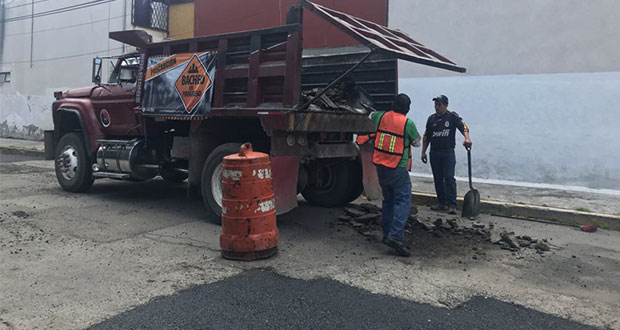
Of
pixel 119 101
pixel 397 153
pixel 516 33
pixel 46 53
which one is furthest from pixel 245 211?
pixel 46 53

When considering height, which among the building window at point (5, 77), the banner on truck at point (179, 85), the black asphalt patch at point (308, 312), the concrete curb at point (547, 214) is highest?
Result: the building window at point (5, 77)

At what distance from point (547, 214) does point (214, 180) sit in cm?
503

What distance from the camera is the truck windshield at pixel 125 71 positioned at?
779 centimetres

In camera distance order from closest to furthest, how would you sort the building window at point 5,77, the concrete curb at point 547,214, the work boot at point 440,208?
the concrete curb at point 547,214
the work boot at point 440,208
the building window at point 5,77

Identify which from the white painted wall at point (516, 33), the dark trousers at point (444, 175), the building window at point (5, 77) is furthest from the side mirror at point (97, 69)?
the building window at point (5, 77)

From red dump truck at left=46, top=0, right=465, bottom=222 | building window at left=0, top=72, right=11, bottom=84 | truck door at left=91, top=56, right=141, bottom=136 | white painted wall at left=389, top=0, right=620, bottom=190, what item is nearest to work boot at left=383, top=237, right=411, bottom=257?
red dump truck at left=46, top=0, right=465, bottom=222

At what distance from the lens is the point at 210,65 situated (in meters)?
6.46

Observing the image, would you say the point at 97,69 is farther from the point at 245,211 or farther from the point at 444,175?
the point at 444,175

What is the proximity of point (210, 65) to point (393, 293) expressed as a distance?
4.03 meters

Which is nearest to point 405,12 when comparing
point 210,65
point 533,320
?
point 210,65

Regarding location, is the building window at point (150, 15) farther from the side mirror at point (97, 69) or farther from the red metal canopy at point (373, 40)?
the red metal canopy at point (373, 40)

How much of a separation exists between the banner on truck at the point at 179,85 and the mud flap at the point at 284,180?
141 cm

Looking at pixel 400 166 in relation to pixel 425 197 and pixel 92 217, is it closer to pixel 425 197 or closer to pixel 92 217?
pixel 425 197

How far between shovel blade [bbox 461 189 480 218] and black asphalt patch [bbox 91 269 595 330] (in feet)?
11.5
